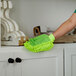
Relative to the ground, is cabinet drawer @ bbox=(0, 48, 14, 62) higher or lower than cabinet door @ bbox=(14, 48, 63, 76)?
higher

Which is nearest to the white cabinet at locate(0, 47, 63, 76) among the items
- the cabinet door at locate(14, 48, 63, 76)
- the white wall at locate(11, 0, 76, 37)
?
the cabinet door at locate(14, 48, 63, 76)

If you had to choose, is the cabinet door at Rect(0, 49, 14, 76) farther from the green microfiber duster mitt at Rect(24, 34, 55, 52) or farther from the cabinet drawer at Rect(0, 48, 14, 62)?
the green microfiber duster mitt at Rect(24, 34, 55, 52)

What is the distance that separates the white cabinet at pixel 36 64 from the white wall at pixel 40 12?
1.30 ft

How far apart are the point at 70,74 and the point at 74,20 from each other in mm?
449

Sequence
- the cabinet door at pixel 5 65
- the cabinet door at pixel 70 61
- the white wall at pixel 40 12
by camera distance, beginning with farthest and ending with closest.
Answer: the white wall at pixel 40 12, the cabinet door at pixel 70 61, the cabinet door at pixel 5 65

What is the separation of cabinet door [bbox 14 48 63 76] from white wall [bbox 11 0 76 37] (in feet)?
1.28

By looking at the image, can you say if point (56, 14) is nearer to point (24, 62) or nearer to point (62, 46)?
point (62, 46)

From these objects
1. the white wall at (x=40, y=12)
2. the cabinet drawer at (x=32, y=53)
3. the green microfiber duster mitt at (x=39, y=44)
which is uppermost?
the white wall at (x=40, y=12)

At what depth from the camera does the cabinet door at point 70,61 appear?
1.51m

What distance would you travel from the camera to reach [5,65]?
1.33 m

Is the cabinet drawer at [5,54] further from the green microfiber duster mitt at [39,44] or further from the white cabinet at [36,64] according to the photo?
the green microfiber duster mitt at [39,44]

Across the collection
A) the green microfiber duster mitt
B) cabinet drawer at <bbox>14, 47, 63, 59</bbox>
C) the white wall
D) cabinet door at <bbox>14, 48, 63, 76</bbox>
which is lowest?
cabinet door at <bbox>14, 48, 63, 76</bbox>

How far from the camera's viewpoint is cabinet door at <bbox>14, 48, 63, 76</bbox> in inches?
54.4

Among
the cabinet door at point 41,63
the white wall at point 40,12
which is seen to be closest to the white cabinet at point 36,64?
the cabinet door at point 41,63
